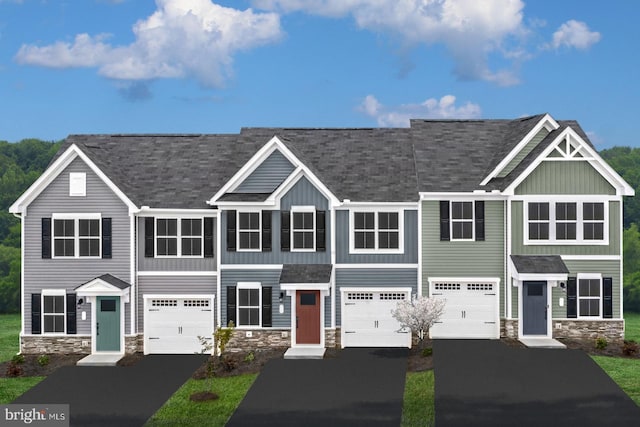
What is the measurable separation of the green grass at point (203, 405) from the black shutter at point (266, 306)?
3.86 m

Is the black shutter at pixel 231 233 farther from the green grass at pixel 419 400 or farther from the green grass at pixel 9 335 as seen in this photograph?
the green grass at pixel 9 335

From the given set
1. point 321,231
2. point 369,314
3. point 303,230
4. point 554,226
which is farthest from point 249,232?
point 554,226

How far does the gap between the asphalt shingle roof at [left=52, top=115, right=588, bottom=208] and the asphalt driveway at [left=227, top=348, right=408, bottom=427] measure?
23.3 feet

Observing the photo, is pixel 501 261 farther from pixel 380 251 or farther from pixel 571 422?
pixel 571 422

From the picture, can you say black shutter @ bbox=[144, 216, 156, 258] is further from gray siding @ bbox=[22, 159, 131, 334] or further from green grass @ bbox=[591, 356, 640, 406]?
green grass @ bbox=[591, 356, 640, 406]

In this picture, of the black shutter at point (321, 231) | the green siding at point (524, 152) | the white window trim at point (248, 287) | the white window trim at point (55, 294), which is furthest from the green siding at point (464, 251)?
the white window trim at point (55, 294)

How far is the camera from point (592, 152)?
3084 cm

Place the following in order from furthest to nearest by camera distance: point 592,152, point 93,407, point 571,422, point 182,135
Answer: point 182,135 → point 592,152 → point 93,407 → point 571,422

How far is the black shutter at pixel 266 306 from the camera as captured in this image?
31312mm

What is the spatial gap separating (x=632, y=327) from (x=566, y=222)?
14.6 m

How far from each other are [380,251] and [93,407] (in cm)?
1328

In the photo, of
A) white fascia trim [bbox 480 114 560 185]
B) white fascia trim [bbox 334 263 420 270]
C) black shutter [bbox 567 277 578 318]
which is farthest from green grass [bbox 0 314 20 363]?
black shutter [bbox 567 277 578 318]

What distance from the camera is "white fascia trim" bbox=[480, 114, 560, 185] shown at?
32.1 meters

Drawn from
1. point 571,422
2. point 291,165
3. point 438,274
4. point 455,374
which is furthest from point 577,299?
point 291,165
